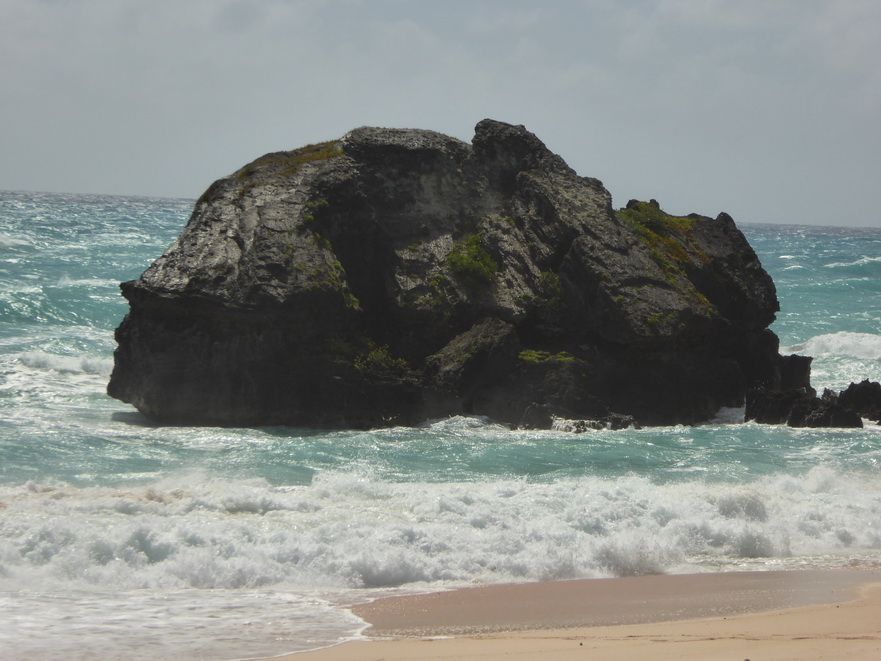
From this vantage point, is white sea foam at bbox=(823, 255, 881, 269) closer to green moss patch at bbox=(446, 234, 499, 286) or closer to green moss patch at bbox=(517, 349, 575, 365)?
green moss patch at bbox=(446, 234, 499, 286)

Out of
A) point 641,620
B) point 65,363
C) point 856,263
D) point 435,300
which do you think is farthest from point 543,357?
point 856,263

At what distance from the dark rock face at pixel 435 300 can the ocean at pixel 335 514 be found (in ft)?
2.57

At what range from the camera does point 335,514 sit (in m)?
11.7

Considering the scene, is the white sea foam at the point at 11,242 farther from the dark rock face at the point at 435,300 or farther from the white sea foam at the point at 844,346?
the white sea foam at the point at 844,346

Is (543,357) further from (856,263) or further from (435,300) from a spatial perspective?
(856,263)

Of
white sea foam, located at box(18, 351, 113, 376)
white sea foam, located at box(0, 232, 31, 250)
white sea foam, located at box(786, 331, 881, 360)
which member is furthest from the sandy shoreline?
white sea foam, located at box(0, 232, 31, 250)

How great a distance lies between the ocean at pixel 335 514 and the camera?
913 centimetres

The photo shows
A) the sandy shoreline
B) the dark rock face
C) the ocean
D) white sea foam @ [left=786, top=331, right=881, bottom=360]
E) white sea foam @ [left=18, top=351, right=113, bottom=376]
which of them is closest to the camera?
the sandy shoreline

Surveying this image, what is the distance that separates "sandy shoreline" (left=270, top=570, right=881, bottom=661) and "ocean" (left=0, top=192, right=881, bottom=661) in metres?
0.45

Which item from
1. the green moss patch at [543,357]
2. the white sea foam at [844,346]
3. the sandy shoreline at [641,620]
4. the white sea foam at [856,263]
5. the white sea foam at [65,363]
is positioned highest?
the white sea foam at [856,263]

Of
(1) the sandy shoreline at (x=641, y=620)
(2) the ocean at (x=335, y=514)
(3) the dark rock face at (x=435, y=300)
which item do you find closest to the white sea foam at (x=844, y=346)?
(3) the dark rock face at (x=435, y=300)

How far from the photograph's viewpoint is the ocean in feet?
30.0

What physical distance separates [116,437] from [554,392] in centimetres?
723

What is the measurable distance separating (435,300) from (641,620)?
33.0 feet
